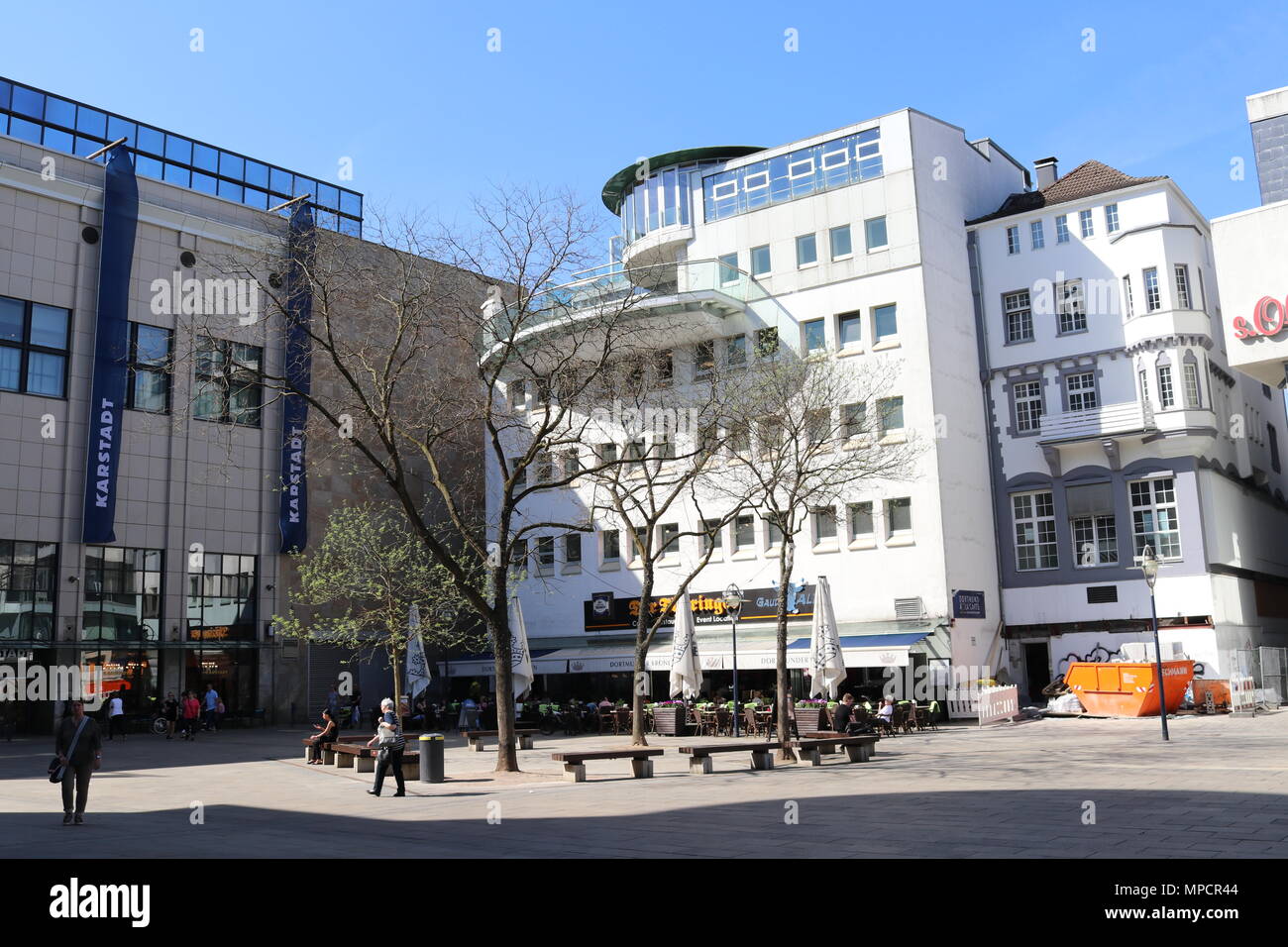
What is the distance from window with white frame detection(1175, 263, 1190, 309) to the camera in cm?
3741

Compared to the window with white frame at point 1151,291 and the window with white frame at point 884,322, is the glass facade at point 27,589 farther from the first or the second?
the window with white frame at point 1151,291

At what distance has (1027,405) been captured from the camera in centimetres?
3991

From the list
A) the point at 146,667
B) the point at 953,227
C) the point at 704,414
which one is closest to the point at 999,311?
the point at 953,227

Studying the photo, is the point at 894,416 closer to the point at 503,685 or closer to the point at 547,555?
the point at 547,555

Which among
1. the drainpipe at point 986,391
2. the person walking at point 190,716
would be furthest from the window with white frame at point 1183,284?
the person walking at point 190,716

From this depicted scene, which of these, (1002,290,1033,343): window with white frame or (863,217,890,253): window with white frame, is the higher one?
(863,217,890,253): window with white frame

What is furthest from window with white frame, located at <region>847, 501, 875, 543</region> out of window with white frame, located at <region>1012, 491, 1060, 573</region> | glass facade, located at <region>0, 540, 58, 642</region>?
glass facade, located at <region>0, 540, 58, 642</region>

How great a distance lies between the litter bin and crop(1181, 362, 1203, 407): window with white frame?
28432mm

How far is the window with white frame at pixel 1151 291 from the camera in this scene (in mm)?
37406

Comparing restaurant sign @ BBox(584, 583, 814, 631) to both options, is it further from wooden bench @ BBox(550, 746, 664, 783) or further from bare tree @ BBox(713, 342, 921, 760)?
wooden bench @ BBox(550, 746, 664, 783)

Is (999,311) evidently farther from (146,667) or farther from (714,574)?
(146,667)

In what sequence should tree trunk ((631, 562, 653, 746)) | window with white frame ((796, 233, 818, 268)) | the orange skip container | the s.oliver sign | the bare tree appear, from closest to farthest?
tree trunk ((631, 562, 653, 746)), the bare tree, the s.oliver sign, the orange skip container, window with white frame ((796, 233, 818, 268))

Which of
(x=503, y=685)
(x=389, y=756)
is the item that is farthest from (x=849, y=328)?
(x=389, y=756)
